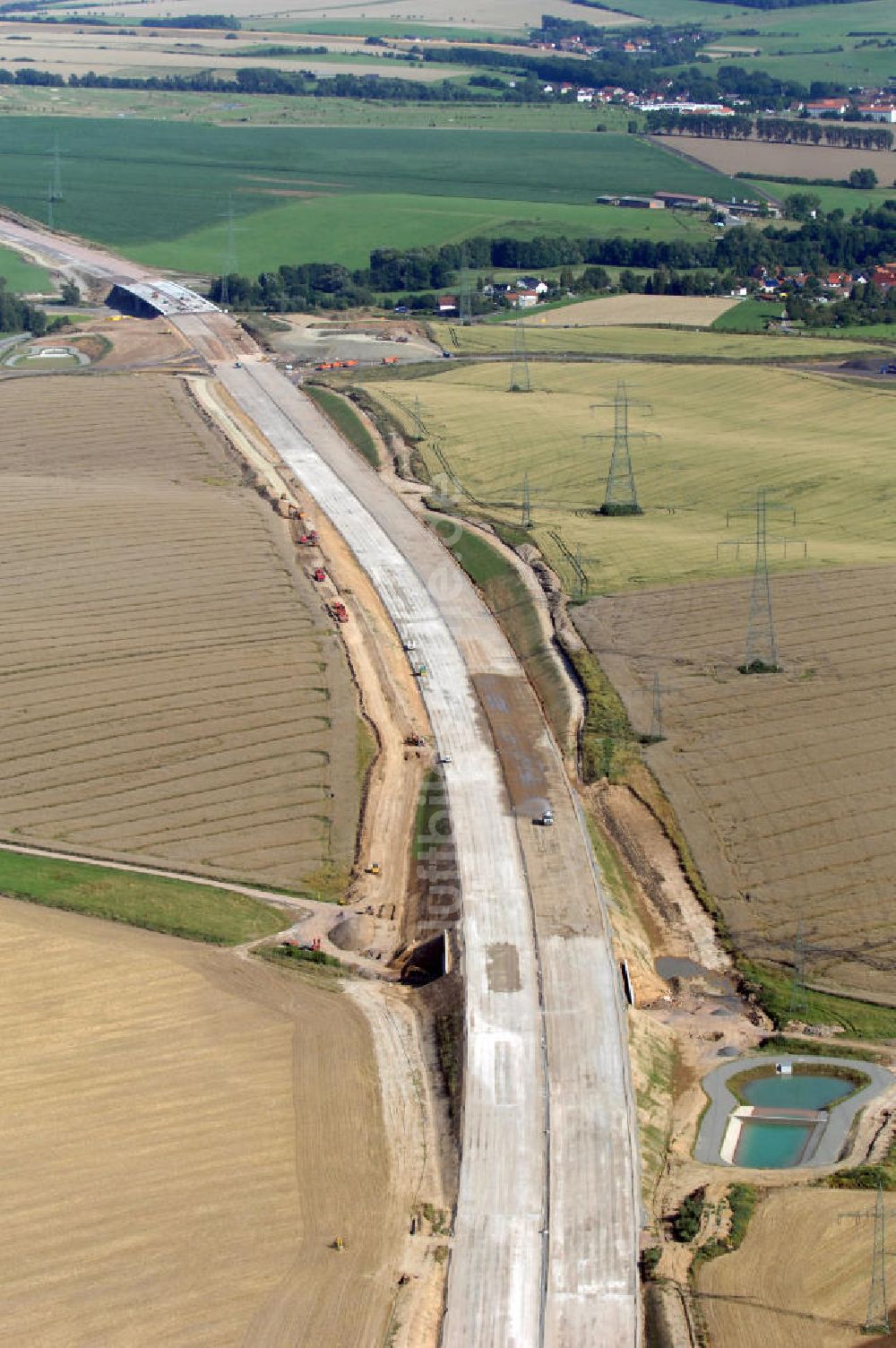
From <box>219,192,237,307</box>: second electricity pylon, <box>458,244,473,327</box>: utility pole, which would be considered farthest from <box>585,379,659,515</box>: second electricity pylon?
<box>219,192,237,307</box>: second electricity pylon

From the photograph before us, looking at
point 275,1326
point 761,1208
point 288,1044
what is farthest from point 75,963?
point 761,1208

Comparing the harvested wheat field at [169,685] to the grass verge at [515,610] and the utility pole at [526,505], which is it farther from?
the utility pole at [526,505]

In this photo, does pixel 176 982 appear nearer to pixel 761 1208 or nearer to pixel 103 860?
pixel 103 860

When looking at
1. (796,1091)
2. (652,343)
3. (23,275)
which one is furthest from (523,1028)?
(23,275)

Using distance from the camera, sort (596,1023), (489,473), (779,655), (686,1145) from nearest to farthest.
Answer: (686,1145) < (596,1023) < (779,655) < (489,473)

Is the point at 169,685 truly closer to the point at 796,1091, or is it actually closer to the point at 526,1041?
the point at 526,1041

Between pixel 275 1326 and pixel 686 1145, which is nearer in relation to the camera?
pixel 275 1326
